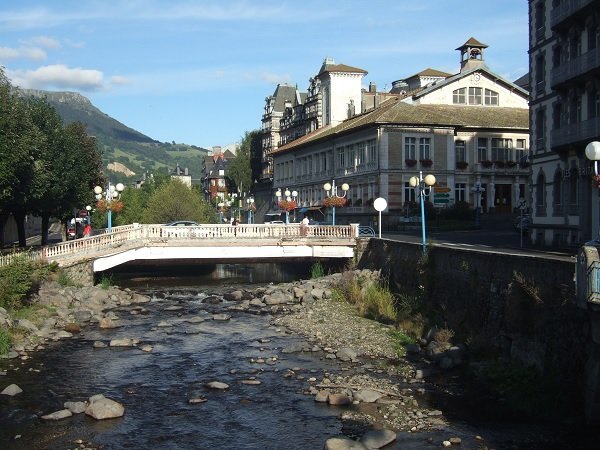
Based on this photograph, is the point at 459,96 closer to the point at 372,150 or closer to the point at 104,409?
the point at 372,150

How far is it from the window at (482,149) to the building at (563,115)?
24.2m

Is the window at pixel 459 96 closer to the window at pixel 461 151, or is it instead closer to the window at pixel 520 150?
the window at pixel 461 151

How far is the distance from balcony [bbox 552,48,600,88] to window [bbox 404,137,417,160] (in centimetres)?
2603

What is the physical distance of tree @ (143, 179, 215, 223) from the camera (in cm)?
7612

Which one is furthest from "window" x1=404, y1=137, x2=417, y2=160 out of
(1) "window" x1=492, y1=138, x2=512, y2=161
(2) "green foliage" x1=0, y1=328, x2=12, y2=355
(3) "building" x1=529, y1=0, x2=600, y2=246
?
(2) "green foliage" x1=0, y1=328, x2=12, y2=355

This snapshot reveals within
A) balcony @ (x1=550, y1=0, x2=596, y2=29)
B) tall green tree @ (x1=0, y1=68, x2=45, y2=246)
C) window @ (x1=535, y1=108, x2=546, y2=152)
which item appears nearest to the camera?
tall green tree @ (x1=0, y1=68, x2=45, y2=246)

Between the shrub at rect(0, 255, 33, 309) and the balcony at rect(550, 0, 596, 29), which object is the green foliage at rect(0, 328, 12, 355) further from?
the balcony at rect(550, 0, 596, 29)

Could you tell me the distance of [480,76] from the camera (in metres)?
70.4

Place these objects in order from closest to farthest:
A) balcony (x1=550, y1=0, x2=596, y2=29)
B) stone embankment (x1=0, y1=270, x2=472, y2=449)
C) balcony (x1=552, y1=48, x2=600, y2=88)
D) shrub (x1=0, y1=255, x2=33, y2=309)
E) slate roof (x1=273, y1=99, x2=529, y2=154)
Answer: stone embankment (x1=0, y1=270, x2=472, y2=449) < shrub (x1=0, y1=255, x2=33, y2=309) < balcony (x1=552, y1=48, x2=600, y2=88) < balcony (x1=550, y1=0, x2=596, y2=29) < slate roof (x1=273, y1=99, x2=529, y2=154)

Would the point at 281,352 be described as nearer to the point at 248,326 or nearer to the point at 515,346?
the point at 248,326

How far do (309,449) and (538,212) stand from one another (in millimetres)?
29890

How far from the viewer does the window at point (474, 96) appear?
70.9 m

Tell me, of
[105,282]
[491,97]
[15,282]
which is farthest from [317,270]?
[491,97]

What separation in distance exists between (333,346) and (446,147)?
40145mm
